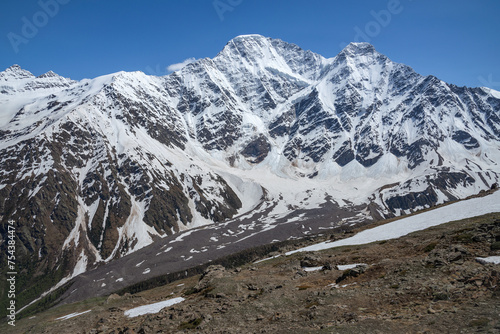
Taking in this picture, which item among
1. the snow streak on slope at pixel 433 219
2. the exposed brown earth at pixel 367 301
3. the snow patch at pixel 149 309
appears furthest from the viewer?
the snow streak on slope at pixel 433 219

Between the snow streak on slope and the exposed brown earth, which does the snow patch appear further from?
the snow streak on slope

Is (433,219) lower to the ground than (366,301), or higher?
lower

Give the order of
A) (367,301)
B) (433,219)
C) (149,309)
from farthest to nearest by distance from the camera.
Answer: (433,219), (149,309), (367,301)

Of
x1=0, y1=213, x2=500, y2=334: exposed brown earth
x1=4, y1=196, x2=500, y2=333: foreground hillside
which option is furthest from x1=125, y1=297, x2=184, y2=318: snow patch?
x1=0, y1=213, x2=500, y2=334: exposed brown earth

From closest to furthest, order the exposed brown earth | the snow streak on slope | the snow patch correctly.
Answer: the exposed brown earth
the snow patch
the snow streak on slope

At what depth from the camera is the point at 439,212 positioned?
7169 centimetres

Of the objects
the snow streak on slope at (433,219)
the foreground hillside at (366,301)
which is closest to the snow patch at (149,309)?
the foreground hillside at (366,301)

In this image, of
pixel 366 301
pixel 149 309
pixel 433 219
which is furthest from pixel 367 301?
pixel 433 219

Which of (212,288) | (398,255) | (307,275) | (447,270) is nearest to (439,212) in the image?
(398,255)

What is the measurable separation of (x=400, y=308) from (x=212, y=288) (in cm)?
2334

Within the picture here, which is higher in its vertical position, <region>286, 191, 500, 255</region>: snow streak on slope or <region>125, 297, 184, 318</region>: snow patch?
<region>125, 297, 184, 318</region>: snow patch

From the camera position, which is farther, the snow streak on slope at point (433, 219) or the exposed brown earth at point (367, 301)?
the snow streak on slope at point (433, 219)

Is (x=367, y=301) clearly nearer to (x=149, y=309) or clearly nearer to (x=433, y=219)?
(x=149, y=309)

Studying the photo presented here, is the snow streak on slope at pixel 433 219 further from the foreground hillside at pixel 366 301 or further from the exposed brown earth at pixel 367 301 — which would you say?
the foreground hillside at pixel 366 301
